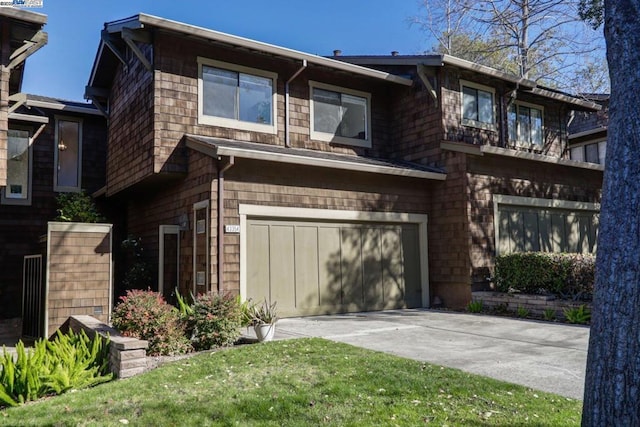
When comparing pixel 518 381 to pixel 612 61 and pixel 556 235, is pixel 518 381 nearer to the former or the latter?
pixel 612 61

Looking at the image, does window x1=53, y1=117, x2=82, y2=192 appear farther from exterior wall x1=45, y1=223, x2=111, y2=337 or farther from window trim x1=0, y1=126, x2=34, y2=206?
exterior wall x1=45, y1=223, x2=111, y2=337

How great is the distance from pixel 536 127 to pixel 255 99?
9.02 m

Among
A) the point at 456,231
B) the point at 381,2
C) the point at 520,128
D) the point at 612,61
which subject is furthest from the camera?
the point at 381,2

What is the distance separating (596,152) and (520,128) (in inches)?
221

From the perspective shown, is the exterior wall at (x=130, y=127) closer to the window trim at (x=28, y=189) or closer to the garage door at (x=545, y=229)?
the window trim at (x=28, y=189)

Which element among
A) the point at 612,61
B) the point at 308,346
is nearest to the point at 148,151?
the point at 308,346

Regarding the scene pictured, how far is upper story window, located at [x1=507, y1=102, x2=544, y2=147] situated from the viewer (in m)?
14.8

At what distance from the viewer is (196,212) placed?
395 inches

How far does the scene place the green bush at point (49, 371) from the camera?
208 inches

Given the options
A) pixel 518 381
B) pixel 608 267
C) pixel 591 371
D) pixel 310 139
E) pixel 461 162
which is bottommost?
pixel 518 381

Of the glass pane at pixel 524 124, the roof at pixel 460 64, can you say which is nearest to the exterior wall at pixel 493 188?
the glass pane at pixel 524 124

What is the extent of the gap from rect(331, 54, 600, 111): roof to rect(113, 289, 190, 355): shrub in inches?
351

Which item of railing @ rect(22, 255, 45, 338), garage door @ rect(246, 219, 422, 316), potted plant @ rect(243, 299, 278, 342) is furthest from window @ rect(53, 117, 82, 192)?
potted plant @ rect(243, 299, 278, 342)

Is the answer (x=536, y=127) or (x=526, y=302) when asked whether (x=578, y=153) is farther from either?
(x=526, y=302)
